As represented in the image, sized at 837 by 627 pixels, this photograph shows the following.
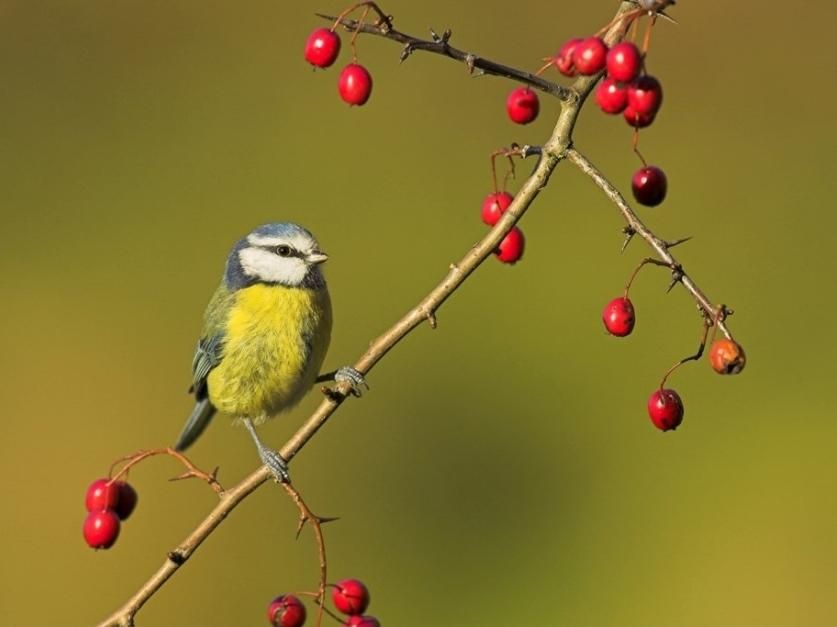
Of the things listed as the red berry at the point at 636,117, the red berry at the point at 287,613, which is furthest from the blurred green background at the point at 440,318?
the red berry at the point at 636,117

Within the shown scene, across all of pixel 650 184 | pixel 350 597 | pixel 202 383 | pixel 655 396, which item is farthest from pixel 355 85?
pixel 202 383

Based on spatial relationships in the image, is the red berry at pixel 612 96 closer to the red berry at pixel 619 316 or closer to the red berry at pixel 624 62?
the red berry at pixel 624 62

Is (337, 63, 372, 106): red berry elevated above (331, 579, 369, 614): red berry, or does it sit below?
above

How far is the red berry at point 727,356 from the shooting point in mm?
1707

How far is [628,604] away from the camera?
190 inches

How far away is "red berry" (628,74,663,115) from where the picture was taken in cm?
175

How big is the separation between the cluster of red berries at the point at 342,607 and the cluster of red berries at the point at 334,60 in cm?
84

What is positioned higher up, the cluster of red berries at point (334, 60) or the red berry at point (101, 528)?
the cluster of red berries at point (334, 60)

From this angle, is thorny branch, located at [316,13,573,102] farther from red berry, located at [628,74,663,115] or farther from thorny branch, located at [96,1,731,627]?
red berry, located at [628,74,663,115]

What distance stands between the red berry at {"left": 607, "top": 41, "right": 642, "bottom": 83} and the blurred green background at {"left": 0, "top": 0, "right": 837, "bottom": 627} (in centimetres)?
343

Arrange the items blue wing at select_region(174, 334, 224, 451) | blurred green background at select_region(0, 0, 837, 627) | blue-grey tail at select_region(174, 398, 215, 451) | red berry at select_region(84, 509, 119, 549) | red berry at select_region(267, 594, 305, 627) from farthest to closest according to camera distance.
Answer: blurred green background at select_region(0, 0, 837, 627) < blue-grey tail at select_region(174, 398, 215, 451) < blue wing at select_region(174, 334, 224, 451) < red berry at select_region(84, 509, 119, 549) < red berry at select_region(267, 594, 305, 627)

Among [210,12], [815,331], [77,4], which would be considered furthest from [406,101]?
[815,331]

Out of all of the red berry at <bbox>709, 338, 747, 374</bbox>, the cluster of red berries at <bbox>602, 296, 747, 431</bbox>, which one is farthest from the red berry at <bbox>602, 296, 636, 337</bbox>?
the red berry at <bbox>709, 338, 747, 374</bbox>

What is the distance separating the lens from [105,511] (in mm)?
2328
